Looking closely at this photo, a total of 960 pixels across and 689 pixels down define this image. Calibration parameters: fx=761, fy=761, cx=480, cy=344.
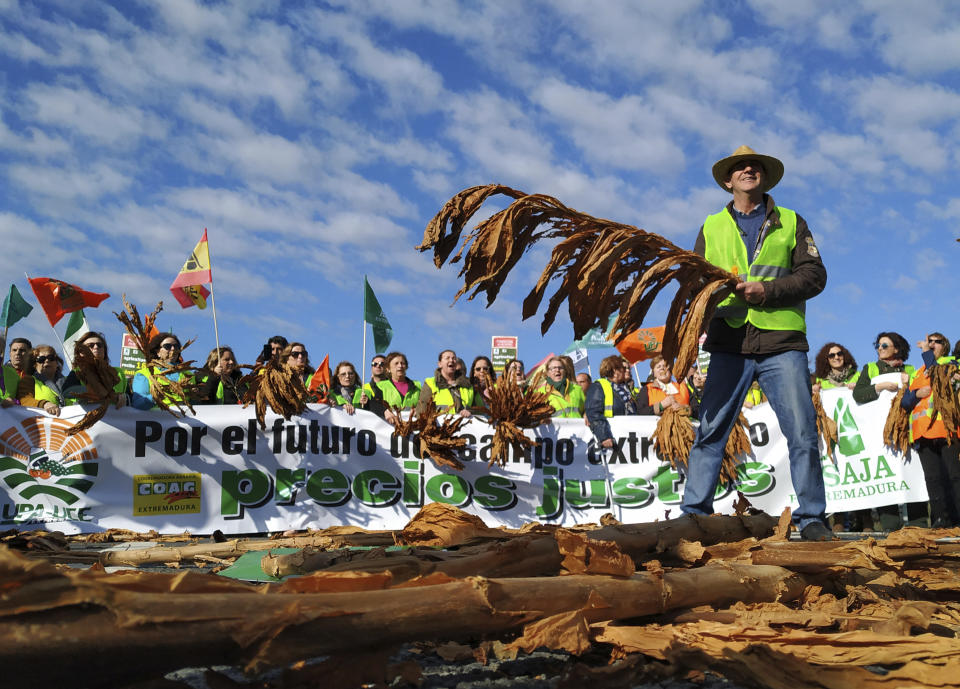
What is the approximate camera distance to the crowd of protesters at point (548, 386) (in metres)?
7.82

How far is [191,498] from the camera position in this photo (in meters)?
7.59

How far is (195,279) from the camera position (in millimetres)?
12086

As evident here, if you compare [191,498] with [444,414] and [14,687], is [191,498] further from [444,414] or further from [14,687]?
[14,687]

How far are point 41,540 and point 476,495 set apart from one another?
4566 mm

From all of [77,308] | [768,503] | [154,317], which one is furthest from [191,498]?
[768,503]

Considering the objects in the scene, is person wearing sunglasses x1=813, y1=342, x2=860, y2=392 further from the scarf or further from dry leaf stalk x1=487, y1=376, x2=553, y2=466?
dry leaf stalk x1=487, y1=376, x2=553, y2=466

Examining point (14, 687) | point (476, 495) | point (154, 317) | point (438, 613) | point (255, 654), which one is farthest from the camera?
point (476, 495)

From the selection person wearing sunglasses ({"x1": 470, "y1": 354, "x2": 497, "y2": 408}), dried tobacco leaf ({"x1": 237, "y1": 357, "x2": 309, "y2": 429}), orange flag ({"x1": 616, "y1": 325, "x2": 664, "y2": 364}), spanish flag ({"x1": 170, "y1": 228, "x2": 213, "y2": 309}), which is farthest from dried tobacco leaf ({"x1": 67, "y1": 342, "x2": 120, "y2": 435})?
orange flag ({"x1": 616, "y1": 325, "x2": 664, "y2": 364})

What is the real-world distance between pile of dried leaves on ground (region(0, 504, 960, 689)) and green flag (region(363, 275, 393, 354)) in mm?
10451

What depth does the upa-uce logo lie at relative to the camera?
7.29 m

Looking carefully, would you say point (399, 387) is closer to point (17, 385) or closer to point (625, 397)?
point (625, 397)

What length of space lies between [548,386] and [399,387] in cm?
191

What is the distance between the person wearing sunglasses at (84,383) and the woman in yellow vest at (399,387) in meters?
2.99

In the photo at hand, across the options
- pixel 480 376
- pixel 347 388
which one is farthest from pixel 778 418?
pixel 347 388
